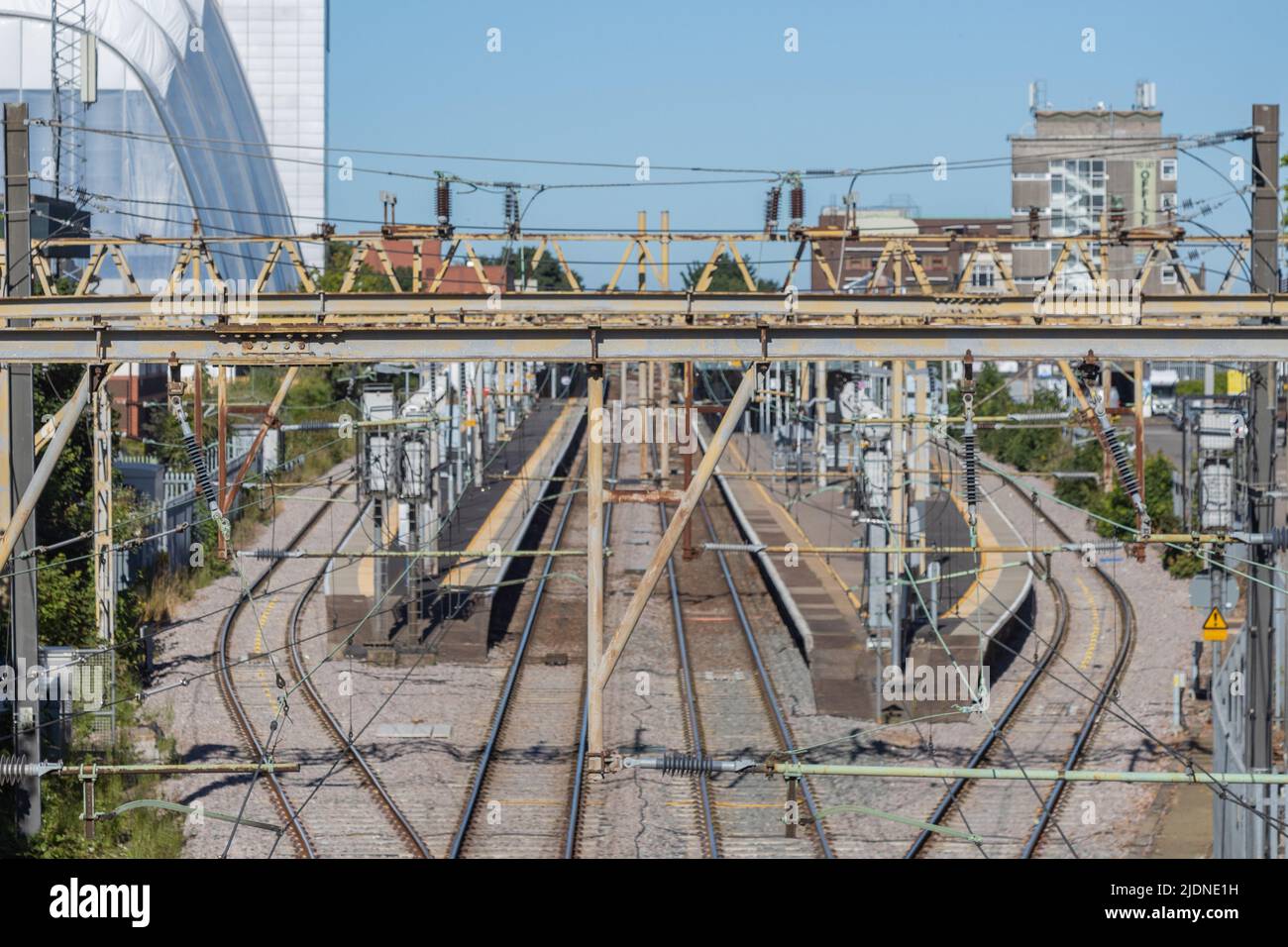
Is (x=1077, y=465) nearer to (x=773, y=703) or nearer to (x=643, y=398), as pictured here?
(x=643, y=398)

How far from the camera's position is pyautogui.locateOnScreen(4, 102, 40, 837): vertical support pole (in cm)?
1283

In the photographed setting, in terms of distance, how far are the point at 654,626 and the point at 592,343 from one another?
1457 cm

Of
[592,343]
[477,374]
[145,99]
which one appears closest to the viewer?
[592,343]

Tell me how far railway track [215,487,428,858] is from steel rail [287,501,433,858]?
0.01 m

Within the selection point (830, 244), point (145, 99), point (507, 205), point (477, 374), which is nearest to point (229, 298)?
point (507, 205)

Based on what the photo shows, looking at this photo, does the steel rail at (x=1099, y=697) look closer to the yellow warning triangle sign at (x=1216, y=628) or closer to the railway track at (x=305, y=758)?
the yellow warning triangle sign at (x=1216, y=628)

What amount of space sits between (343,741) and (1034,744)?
6.83 m

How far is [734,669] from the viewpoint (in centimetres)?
2059

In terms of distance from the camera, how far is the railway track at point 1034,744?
1375 centimetres

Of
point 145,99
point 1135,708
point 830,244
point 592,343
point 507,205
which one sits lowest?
point 1135,708

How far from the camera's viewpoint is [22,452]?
43.3 ft
